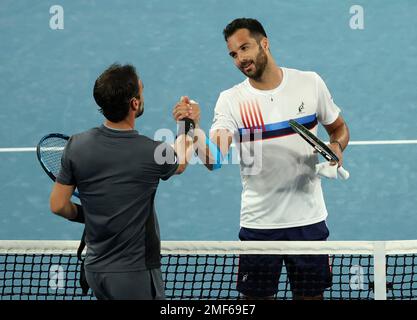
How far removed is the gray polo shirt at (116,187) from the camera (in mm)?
4188

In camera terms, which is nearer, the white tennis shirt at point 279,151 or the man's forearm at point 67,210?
the man's forearm at point 67,210

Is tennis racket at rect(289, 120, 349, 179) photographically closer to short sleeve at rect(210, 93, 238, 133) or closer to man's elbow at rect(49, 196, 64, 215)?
short sleeve at rect(210, 93, 238, 133)

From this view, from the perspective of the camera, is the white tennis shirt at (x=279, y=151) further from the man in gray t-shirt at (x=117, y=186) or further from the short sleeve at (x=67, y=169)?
the short sleeve at (x=67, y=169)

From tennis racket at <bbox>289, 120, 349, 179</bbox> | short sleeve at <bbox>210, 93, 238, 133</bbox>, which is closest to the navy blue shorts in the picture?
tennis racket at <bbox>289, 120, 349, 179</bbox>

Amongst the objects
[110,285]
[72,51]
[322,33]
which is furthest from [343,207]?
[110,285]

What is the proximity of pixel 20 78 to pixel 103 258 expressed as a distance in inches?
254

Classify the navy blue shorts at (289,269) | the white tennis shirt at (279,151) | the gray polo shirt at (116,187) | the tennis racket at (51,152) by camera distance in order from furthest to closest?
1. the white tennis shirt at (279,151)
2. the navy blue shorts at (289,269)
3. the tennis racket at (51,152)
4. the gray polo shirt at (116,187)

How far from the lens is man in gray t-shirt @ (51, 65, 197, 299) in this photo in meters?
4.19

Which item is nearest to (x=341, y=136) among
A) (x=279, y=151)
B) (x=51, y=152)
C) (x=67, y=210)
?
(x=279, y=151)

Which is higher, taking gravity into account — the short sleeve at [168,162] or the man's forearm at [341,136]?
the man's forearm at [341,136]

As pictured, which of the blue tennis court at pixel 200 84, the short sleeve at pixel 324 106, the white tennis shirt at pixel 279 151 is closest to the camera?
the white tennis shirt at pixel 279 151

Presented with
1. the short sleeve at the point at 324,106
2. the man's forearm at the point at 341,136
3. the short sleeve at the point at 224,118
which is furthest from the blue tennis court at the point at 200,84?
the short sleeve at the point at 224,118

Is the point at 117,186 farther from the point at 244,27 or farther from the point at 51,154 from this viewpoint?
the point at 244,27

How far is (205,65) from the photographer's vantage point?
1035cm
